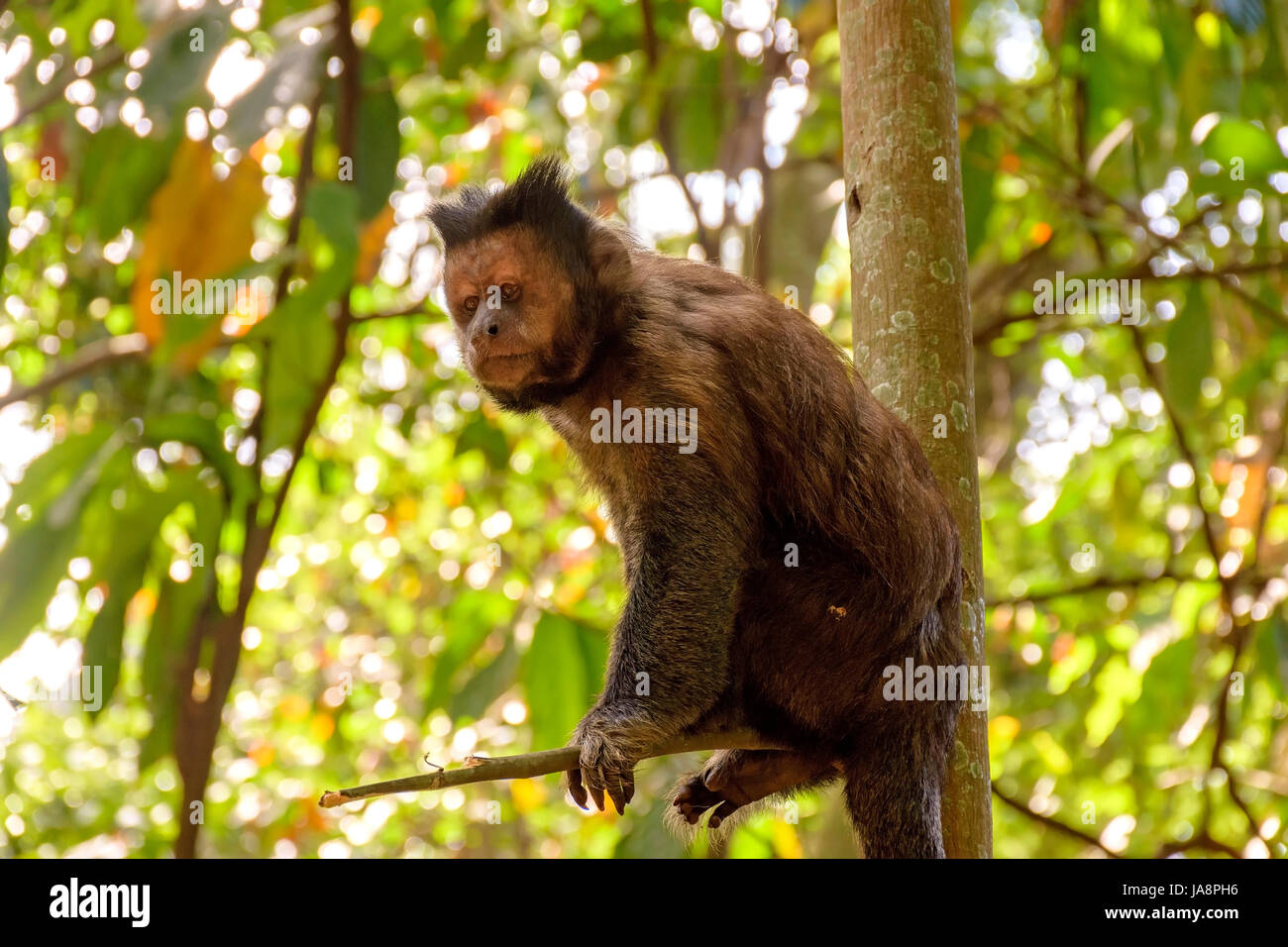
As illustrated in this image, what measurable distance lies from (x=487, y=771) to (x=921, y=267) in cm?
240

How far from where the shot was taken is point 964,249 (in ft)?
14.1

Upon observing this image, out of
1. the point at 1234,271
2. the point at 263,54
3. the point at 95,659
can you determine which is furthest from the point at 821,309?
the point at 95,659

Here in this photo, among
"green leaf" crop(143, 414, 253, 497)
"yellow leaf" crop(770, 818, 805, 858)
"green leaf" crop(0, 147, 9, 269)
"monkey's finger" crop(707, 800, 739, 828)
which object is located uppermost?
"green leaf" crop(0, 147, 9, 269)

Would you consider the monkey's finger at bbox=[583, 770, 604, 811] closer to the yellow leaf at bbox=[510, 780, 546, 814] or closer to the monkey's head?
the monkey's head

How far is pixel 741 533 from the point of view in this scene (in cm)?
432

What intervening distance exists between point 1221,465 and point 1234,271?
3598 mm

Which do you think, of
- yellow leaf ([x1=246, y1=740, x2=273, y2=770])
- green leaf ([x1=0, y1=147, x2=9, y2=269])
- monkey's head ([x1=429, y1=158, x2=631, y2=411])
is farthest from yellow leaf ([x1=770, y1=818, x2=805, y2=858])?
green leaf ([x1=0, y1=147, x2=9, y2=269])

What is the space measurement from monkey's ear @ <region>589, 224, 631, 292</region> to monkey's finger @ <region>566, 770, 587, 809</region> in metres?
1.94

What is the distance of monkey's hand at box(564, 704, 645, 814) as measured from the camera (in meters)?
3.86

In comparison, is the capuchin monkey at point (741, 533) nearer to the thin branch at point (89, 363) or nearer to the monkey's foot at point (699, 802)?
the monkey's foot at point (699, 802)

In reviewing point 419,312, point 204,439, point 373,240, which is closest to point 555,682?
point 204,439

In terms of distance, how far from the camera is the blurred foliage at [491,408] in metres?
6.21

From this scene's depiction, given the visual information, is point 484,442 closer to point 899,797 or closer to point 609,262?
point 609,262
